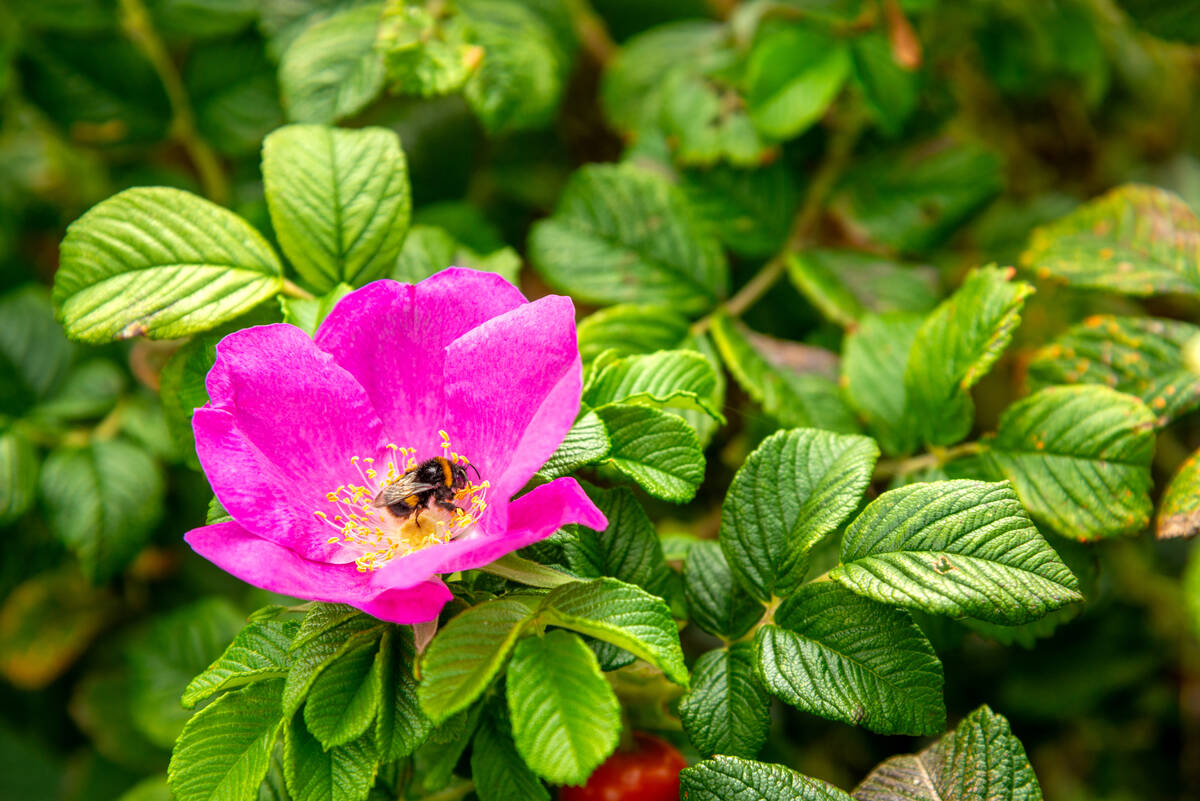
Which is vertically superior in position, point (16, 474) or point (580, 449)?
point (580, 449)

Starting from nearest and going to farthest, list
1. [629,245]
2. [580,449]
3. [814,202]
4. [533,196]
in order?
1. [580,449]
2. [629,245]
3. [814,202]
4. [533,196]

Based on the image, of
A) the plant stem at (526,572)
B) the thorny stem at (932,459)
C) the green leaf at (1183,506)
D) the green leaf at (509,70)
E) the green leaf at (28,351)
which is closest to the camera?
the plant stem at (526,572)

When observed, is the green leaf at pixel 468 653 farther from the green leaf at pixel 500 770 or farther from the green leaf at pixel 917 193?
the green leaf at pixel 917 193

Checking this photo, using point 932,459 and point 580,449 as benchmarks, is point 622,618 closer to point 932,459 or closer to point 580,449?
point 580,449

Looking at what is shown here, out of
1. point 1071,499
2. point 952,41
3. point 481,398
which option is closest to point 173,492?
point 481,398

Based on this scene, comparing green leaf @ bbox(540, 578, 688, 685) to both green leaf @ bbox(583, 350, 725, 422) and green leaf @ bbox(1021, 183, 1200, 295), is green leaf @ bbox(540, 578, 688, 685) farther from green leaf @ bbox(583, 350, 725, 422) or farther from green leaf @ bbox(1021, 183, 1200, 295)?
green leaf @ bbox(1021, 183, 1200, 295)

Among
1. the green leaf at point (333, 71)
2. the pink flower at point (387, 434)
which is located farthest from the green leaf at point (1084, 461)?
the green leaf at point (333, 71)

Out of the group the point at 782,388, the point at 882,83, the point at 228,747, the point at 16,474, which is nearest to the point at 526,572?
the point at 228,747
